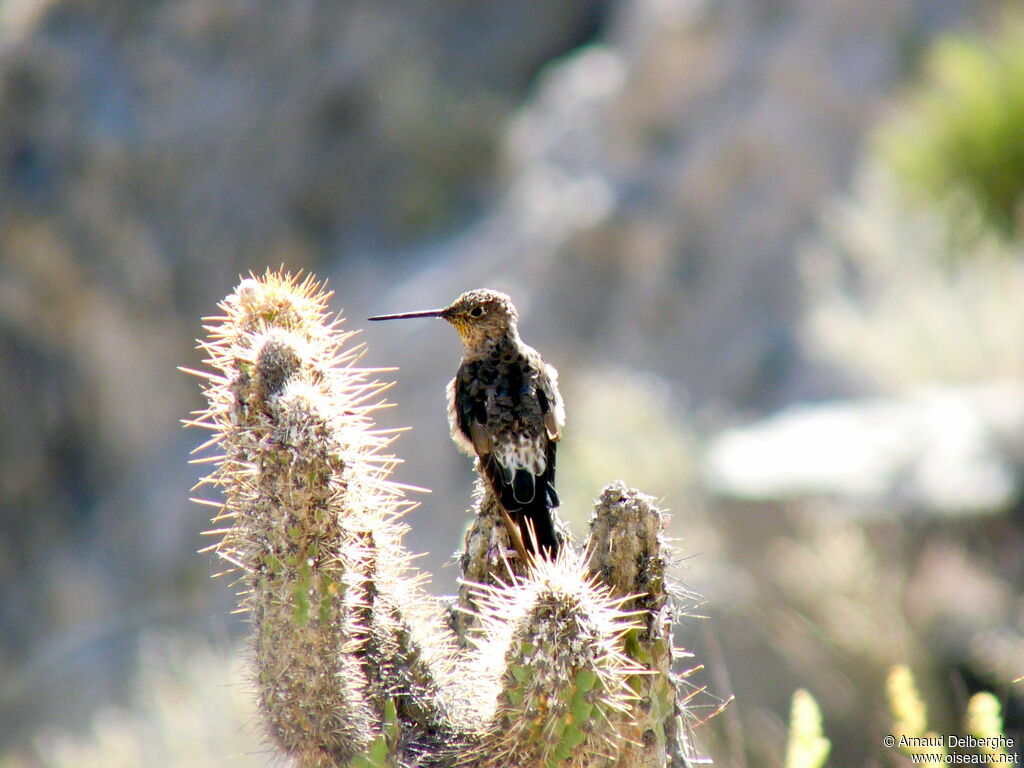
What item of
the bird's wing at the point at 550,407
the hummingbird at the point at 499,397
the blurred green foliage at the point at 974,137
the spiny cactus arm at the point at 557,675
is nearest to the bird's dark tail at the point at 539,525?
the hummingbird at the point at 499,397

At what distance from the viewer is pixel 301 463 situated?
6.96 feet

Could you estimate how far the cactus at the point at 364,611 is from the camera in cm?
205

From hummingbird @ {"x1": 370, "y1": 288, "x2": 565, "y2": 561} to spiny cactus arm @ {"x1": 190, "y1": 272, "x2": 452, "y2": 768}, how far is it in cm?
96

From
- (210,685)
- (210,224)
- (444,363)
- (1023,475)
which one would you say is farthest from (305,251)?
(1023,475)

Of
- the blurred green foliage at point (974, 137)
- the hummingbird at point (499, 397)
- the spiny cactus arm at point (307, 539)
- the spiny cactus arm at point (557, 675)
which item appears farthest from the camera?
the blurred green foliage at point (974, 137)

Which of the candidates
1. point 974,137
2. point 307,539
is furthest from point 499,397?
point 974,137

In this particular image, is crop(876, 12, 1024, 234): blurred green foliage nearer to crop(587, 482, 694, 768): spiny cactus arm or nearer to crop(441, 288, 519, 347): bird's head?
crop(441, 288, 519, 347): bird's head

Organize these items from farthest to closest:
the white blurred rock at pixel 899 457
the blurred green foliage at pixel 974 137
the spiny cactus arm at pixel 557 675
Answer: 1. the blurred green foliage at pixel 974 137
2. the white blurred rock at pixel 899 457
3. the spiny cactus arm at pixel 557 675

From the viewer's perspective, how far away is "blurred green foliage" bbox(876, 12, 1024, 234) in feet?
31.1

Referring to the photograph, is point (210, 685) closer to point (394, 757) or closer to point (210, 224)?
point (394, 757)

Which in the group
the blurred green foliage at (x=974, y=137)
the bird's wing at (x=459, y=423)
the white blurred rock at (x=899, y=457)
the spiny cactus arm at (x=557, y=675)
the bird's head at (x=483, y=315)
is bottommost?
the spiny cactus arm at (x=557, y=675)

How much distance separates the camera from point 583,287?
11.7m

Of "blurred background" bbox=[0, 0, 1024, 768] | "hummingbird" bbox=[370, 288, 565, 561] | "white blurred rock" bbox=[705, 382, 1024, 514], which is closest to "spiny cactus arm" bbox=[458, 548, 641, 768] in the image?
"hummingbird" bbox=[370, 288, 565, 561]

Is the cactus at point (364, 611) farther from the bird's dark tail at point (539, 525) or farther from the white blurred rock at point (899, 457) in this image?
the white blurred rock at point (899, 457)
